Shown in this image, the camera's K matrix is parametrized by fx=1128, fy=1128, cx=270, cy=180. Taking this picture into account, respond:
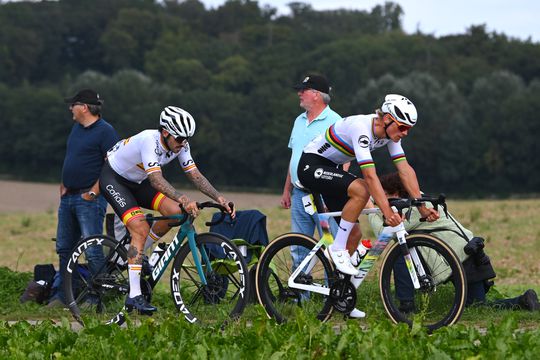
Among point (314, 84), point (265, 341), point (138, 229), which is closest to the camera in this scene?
point (265, 341)

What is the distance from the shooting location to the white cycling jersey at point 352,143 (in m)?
8.70

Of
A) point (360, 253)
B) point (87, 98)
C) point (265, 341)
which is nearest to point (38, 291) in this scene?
point (87, 98)

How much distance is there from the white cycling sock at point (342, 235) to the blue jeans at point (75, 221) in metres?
3.01

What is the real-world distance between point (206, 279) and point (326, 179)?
1297 mm

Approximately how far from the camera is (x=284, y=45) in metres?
118

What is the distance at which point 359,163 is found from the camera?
336 inches

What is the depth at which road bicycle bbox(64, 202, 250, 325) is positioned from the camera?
9172mm

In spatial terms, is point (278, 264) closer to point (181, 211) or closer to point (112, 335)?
point (181, 211)

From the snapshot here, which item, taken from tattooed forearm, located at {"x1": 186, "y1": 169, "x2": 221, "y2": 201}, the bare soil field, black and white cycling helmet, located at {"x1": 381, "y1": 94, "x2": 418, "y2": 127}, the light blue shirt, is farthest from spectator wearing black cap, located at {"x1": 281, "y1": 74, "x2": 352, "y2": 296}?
the bare soil field

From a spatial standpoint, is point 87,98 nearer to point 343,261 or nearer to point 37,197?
point 343,261

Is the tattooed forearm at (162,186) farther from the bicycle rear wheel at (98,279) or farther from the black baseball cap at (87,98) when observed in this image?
the black baseball cap at (87,98)

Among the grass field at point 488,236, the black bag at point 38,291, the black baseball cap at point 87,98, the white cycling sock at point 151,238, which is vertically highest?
the black baseball cap at point 87,98

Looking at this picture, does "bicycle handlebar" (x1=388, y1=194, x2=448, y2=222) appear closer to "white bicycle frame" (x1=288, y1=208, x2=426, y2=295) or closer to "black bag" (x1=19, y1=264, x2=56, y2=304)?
"white bicycle frame" (x1=288, y1=208, x2=426, y2=295)

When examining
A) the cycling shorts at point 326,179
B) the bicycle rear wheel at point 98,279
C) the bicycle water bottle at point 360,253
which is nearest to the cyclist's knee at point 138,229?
the bicycle rear wheel at point 98,279
